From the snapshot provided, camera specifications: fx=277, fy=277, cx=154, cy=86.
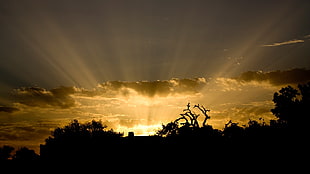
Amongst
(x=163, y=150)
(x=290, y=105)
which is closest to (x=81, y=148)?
(x=163, y=150)

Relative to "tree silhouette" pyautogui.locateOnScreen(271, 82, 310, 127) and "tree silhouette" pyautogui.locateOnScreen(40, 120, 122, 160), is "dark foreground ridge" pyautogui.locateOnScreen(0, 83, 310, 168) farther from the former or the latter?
"tree silhouette" pyautogui.locateOnScreen(271, 82, 310, 127)

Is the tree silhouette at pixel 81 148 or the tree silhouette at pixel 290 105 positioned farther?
the tree silhouette at pixel 290 105

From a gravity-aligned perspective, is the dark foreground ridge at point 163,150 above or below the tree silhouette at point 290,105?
below

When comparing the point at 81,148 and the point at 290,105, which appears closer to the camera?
the point at 81,148

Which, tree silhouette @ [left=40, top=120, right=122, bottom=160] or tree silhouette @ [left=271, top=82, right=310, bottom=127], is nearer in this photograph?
Answer: tree silhouette @ [left=40, top=120, right=122, bottom=160]

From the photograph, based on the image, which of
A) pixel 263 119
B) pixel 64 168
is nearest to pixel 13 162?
pixel 64 168

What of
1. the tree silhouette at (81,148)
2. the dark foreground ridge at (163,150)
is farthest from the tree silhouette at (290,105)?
the tree silhouette at (81,148)

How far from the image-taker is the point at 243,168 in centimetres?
3925

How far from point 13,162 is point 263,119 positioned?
64.9 metres

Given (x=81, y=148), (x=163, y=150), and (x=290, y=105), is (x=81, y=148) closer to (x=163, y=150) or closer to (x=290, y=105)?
(x=163, y=150)

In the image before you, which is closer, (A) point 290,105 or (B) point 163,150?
(B) point 163,150

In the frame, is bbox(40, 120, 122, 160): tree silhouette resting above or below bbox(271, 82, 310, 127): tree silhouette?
below

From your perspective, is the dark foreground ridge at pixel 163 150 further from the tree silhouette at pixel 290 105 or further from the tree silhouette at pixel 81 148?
the tree silhouette at pixel 290 105

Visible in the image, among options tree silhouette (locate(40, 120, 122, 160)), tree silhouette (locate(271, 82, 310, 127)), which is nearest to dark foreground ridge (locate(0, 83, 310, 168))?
tree silhouette (locate(40, 120, 122, 160))
